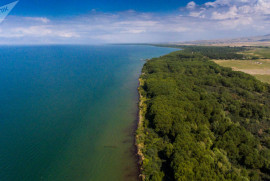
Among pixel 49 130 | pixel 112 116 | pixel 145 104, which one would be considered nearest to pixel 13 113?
pixel 49 130

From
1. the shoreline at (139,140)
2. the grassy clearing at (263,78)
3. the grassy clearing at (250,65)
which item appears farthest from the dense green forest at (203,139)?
the grassy clearing at (250,65)

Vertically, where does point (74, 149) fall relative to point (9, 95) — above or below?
below

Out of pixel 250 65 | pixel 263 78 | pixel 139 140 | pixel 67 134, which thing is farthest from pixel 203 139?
pixel 250 65

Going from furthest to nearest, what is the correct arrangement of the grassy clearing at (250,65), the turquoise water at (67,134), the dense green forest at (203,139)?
the grassy clearing at (250,65), the turquoise water at (67,134), the dense green forest at (203,139)

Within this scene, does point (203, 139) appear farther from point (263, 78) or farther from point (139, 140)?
point (263, 78)

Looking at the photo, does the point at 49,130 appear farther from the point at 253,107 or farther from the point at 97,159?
the point at 253,107

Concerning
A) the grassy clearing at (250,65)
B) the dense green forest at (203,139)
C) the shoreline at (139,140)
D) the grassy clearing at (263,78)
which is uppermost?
the grassy clearing at (250,65)

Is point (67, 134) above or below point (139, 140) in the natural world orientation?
below

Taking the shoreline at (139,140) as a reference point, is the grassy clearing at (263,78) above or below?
above

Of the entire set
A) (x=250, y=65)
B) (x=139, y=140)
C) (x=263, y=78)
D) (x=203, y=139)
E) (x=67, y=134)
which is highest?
(x=250, y=65)

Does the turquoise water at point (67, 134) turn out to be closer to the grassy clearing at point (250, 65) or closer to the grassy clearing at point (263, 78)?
the grassy clearing at point (263, 78)

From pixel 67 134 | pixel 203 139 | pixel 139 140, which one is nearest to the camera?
pixel 203 139
